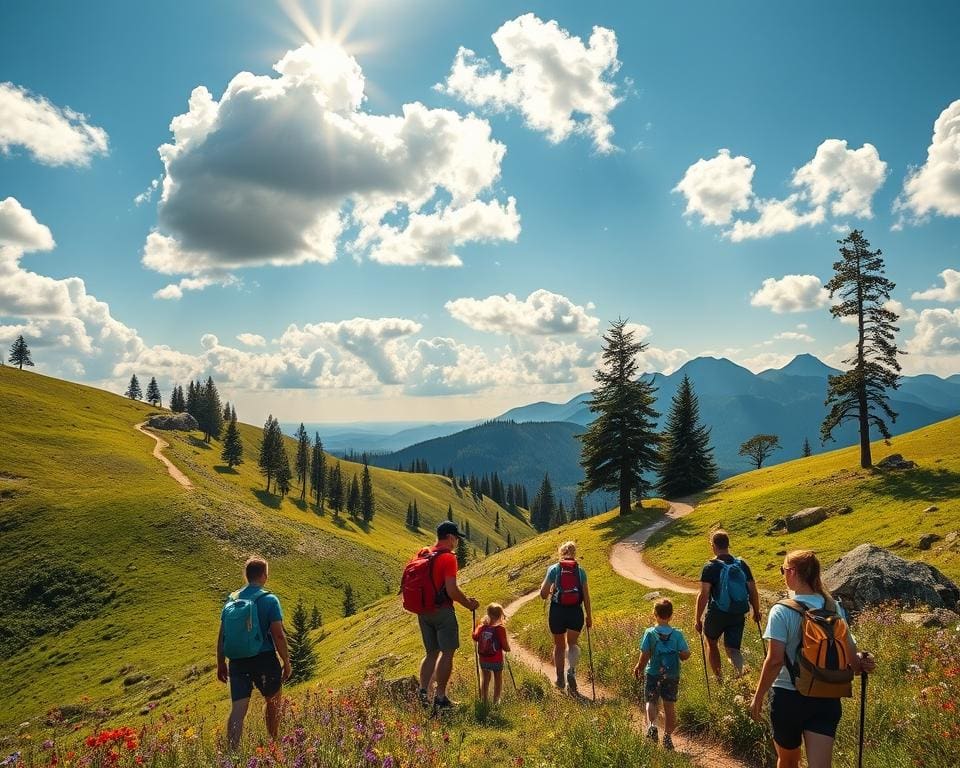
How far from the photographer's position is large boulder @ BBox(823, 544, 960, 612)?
14.5m

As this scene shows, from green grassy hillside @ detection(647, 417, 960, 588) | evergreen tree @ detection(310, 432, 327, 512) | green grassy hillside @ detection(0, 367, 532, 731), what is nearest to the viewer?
green grassy hillside @ detection(647, 417, 960, 588)

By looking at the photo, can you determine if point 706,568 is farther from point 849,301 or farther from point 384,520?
point 384,520

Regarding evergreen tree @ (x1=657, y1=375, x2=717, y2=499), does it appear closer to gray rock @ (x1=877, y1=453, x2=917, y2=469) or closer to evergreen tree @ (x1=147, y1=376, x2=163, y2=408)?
gray rock @ (x1=877, y1=453, x2=917, y2=469)

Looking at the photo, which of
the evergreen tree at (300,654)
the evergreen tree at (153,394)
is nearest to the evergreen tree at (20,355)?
the evergreen tree at (153,394)

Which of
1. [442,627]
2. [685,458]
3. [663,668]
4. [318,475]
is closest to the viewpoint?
[663,668]

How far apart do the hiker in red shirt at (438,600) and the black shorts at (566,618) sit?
2.50 m

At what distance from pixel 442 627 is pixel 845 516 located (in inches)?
1145

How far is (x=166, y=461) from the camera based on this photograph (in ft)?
308

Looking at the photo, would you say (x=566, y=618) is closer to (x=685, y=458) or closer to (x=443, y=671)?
(x=443, y=671)

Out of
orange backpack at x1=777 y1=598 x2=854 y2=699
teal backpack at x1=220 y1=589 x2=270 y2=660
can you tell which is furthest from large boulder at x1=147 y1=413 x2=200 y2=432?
orange backpack at x1=777 y1=598 x2=854 y2=699

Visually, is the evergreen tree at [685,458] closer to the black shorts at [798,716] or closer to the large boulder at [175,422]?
the black shorts at [798,716]

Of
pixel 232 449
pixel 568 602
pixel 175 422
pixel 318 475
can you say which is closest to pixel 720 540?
pixel 568 602

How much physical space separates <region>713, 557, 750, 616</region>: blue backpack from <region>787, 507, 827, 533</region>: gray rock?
23623mm

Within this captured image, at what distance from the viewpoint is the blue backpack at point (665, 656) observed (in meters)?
8.23
